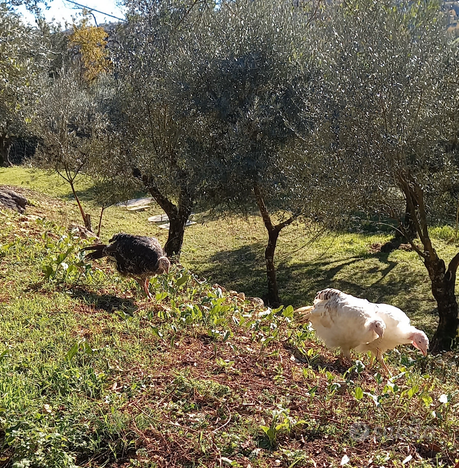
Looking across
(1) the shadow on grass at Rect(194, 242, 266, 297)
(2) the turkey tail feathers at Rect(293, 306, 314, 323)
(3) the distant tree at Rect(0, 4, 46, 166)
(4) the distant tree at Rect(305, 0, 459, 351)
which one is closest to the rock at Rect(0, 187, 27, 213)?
(3) the distant tree at Rect(0, 4, 46, 166)

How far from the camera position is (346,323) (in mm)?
4785

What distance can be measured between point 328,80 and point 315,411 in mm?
6305

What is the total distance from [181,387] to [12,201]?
9.13 metres

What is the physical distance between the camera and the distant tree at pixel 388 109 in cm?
754

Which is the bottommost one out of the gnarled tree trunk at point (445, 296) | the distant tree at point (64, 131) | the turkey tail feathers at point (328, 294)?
the gnarled tree trunk at point (445, 296)

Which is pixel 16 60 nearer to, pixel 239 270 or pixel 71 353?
pixel 71 353

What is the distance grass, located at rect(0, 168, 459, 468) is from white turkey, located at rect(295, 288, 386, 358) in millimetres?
242

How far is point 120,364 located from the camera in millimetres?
4051

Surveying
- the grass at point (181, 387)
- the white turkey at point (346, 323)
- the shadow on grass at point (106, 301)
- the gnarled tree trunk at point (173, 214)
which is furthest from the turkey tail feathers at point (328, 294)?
the gnarled tree trunk at point (173, 214)

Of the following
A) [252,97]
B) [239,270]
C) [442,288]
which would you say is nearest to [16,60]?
[252,97]

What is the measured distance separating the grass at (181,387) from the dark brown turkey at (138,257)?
12.5 inches

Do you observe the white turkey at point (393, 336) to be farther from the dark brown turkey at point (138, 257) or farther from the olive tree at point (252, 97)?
the olive tree at point (252, 97)

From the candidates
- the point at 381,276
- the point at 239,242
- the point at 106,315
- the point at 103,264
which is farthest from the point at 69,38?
the point at 106,315

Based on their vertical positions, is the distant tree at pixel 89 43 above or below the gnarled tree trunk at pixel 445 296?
above
